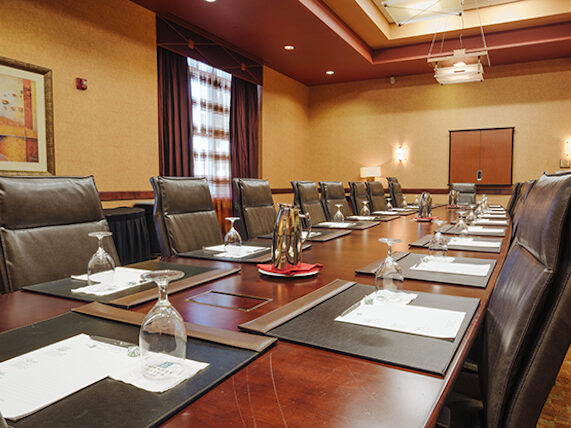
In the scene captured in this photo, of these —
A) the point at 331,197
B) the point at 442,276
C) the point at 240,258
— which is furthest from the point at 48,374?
the point at 331,197

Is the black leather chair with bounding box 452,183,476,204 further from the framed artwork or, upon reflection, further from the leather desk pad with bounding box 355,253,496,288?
the framed artwork

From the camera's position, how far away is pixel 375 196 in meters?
5.09

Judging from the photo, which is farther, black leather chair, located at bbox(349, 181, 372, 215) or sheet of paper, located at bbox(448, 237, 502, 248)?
black leather chair, located at bbox(349, 181, 372, 215)

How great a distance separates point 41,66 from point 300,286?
387cm

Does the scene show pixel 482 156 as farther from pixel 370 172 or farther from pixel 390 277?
pixel 390 277

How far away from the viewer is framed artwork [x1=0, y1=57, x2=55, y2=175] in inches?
142

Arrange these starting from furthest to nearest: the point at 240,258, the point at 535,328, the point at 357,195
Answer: the point at 357,195, the point at 240,258, the point at 535,328

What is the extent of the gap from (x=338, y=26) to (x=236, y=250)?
16.9 feet

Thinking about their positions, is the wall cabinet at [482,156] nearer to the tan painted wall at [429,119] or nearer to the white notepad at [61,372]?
the tan painted wall at [429,119]

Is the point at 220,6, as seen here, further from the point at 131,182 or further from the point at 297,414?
the point at 297,414

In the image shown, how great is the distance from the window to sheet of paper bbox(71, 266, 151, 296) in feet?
15.3

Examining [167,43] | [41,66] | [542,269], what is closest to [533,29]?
[167,43]

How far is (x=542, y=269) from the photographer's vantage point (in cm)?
76

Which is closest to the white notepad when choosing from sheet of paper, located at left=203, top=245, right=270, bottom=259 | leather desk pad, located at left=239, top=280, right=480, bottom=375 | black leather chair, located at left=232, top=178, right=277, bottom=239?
leather desk pad, located at left=239, top=280, right=480, bottom=375
